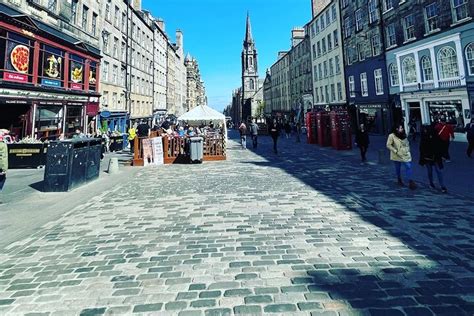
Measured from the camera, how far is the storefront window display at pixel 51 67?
679 inches

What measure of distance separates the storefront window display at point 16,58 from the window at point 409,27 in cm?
2803

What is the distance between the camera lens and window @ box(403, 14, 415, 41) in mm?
23094

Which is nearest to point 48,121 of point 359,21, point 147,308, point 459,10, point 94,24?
point 94,24

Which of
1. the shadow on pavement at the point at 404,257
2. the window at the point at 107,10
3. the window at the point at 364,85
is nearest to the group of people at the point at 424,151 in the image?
the shadow on pavement at the point at 404,257

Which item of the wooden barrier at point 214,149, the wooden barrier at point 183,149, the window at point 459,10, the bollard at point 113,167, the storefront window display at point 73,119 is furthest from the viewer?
the storefront window display at point 73,119

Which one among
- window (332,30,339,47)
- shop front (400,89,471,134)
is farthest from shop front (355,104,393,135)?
window (332,30,339,47)

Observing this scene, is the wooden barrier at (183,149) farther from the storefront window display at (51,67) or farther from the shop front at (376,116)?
the shop front at (376,116)

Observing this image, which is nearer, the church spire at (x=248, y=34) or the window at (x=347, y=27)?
the window at (x=347, y=27)

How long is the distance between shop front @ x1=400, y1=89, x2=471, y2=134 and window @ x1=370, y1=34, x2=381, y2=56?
6.45 m

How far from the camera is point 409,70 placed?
78.4ft

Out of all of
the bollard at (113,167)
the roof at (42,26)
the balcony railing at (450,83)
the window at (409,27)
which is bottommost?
the bollard at (113,167)

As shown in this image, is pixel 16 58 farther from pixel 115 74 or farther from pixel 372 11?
pixel 372 11

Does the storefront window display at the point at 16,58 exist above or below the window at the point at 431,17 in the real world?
below

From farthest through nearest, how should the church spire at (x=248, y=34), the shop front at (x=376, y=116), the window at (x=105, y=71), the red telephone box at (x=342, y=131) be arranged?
the church spire at (x=248, y=34) < the window at (x=105, y=71) < the shop front at (x=376, y=116) < the red telephone box at (x=342, y=131)
